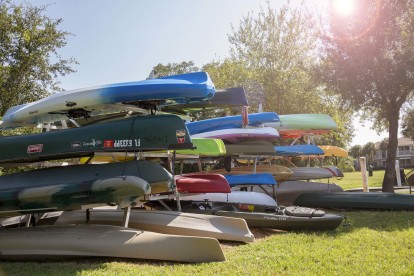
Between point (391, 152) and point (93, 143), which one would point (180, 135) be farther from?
point (391, 152)

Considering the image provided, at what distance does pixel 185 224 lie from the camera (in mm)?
6535

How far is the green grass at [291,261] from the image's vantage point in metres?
4.74

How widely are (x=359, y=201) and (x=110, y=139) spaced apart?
7172mm

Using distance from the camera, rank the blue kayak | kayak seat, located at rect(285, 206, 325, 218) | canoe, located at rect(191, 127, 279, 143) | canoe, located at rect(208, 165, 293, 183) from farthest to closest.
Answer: canoe, located at rect(208, 165, 293, 183) → canoe, located at rect(191, 127, 279, 143) → the blue kayak → kayak seat, located at rect(285, 206, 325, 218)

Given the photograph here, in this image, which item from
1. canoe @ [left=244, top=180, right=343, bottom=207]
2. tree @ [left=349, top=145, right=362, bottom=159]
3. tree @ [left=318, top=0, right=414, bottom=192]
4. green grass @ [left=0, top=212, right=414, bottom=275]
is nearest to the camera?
green grass @ [left=0, top=212, right=414, bottom=275]

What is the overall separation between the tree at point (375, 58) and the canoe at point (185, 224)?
30.0ft

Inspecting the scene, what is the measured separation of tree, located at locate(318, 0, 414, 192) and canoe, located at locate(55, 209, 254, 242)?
30.0 feet

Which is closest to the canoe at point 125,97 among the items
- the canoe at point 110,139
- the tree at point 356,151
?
the canoe at point 110,139

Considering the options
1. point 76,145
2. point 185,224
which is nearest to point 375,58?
point 185,224

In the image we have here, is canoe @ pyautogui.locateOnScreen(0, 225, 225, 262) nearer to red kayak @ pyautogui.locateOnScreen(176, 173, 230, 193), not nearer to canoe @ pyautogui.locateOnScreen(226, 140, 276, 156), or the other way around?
red kayak @ pyautogui.locateOnScreen(176, 173, 230, 193)

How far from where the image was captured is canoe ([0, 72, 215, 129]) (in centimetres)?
646

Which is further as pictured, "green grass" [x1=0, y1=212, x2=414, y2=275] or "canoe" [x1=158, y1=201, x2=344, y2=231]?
"canoe" [x1=158, y1=201, x2=344, y2=231]

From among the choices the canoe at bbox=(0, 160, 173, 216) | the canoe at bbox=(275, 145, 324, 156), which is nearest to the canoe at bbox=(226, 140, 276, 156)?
the canoe at bbox=(275, 145, 324, 156)

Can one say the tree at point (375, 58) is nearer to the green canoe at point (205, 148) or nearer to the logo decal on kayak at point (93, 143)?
the green canoe at point (205, 148)
